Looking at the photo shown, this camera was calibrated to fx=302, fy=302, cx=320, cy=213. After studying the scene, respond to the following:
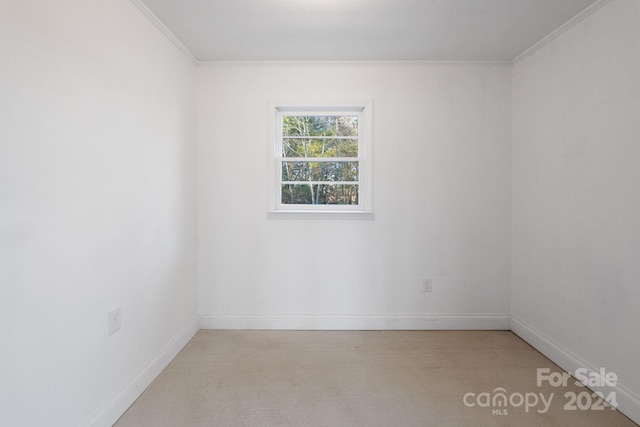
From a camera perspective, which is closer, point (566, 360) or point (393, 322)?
point (566, 360)

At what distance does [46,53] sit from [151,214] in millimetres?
1038

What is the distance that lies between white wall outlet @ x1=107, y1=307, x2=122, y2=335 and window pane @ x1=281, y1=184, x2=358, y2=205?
1570 mm

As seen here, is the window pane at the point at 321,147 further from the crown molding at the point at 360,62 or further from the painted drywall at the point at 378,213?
the crown molding at the point at 360,62

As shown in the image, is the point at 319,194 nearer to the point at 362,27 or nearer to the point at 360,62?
the point at 360,62

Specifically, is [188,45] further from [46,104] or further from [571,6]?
[571,6]

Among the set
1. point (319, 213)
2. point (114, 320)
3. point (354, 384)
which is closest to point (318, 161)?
point (319, 213)

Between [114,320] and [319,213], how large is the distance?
1692mm

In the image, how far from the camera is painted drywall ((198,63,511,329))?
8.98 feet

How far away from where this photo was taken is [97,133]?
61.4 inches

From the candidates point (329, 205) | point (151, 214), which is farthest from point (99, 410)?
point (329, 205)

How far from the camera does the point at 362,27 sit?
217 cm

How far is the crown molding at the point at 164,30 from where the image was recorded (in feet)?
6.26

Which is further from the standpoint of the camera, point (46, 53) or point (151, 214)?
point (151, 214)

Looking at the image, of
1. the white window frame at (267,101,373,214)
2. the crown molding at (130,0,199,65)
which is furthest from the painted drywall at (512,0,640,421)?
the crown molding at (130,0,199,65)
